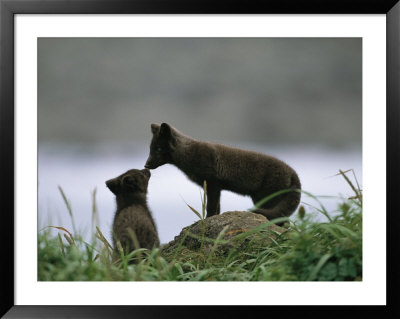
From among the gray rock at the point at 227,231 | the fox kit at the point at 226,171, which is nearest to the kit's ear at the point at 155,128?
the fox kit at the point at 226,171

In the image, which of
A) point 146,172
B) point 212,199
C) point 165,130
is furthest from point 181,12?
point 212,199

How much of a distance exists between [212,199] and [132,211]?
3.92 feet

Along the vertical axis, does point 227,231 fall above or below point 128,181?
below

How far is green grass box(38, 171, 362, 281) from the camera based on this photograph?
379 cm

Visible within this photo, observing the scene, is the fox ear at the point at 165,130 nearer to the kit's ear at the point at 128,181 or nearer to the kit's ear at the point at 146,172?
the kit's ear at the point at 146,172

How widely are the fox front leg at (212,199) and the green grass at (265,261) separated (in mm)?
1046

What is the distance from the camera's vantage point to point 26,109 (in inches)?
160

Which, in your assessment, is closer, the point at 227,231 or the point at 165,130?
the point at 227,231

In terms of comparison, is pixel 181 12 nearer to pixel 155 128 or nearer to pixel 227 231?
pixel 155 128

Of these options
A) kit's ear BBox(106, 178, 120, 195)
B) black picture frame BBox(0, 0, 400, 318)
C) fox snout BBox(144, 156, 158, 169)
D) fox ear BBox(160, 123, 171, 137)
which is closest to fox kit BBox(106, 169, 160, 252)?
kit's ear BBox(106, 178, 120, 195)

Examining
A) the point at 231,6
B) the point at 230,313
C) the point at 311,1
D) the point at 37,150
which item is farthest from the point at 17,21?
the point at 230,313

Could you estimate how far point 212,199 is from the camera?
5789mm

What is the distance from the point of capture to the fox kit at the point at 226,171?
580 centimetres

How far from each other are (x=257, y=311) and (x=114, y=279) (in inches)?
→ 47.8
